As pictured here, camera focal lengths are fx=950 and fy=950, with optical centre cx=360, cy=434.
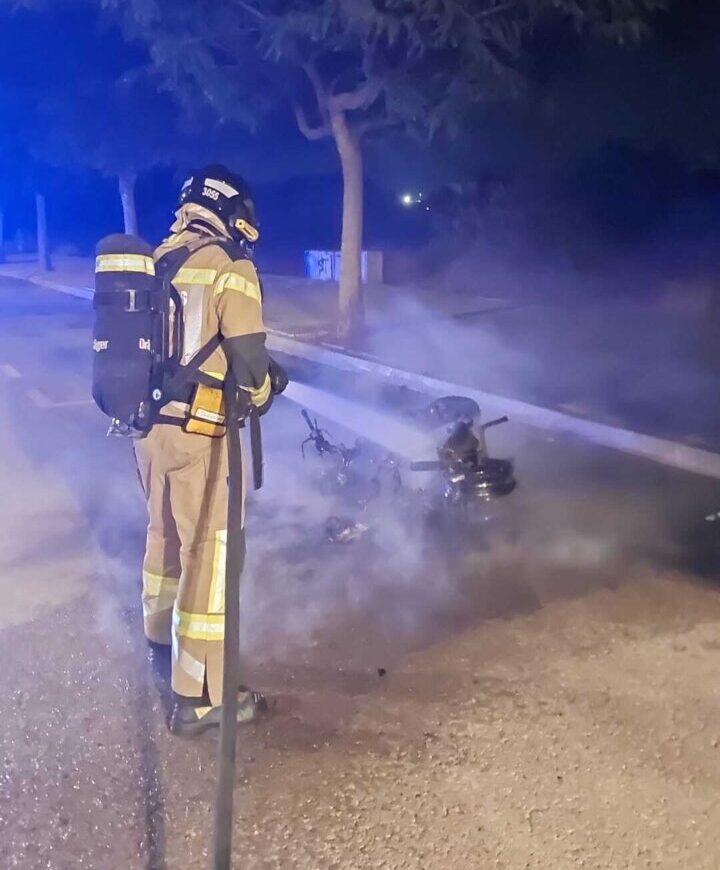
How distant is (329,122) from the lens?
1492 cm

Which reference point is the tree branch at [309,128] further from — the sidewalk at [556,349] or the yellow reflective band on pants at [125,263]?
the yellow reflective band on pants at [125,263]

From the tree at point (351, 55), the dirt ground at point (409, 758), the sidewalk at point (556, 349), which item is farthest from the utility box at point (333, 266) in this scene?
the dirt ground at point (409, 758)

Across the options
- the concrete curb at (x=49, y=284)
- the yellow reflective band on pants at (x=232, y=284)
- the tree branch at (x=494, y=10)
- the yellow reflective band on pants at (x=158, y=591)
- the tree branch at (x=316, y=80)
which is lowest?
the yellow reflective band on pants at (x=158, y=591)

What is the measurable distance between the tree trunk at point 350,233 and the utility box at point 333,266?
23.2 ft

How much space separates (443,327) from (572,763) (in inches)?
483

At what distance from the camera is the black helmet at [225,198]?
3.51m

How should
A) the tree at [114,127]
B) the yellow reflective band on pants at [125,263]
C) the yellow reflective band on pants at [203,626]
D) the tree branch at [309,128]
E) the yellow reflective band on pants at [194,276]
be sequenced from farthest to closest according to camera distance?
the tree at [114,127] < the tree branch at [309,128] < the yellow reflective band on pants at [203,626] < the yellow reflective band on pants at [194,276] < the yellow reflective band on pants at [125,263]

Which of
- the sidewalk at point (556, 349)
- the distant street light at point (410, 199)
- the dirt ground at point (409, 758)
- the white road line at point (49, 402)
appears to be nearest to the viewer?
the dirt ground at point (409, 758)

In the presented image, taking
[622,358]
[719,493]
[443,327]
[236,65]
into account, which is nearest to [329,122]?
[236,65]

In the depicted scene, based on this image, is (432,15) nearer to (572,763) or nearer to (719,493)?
(719,493)

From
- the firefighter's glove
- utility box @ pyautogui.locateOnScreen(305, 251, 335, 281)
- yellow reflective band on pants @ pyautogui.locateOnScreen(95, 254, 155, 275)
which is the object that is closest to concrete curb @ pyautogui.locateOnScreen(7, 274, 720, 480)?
the firefighter's glove

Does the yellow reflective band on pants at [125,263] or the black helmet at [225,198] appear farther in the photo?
the black helmet at [225,198]

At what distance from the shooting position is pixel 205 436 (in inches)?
140

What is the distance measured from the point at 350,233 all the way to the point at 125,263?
40.0ft
